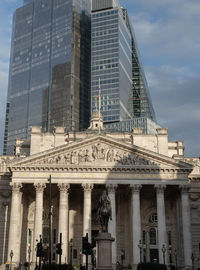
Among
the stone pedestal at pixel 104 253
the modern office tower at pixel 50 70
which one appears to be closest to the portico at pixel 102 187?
the stone pedestal at pixel 104 253

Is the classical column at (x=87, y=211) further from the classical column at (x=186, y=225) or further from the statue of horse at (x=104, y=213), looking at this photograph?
the statue of horse at (x=104, y=213)

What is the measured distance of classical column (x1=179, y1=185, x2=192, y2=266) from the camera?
5997cm

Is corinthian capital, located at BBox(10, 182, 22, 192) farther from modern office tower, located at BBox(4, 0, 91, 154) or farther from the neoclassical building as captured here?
modern office tower, located at BBox(4, 0, 91, 154)

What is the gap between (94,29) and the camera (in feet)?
509

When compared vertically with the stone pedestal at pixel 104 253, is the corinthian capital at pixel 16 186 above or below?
above

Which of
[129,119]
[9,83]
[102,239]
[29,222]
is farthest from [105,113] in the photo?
[102,239]

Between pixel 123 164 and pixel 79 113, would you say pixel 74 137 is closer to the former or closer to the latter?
pixel 123 164

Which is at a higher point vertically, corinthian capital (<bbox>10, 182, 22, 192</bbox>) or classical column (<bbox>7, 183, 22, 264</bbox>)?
corinthian capital (<bbox>10, 182, 22, 192</bbox>)

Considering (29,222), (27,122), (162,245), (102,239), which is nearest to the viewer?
(102,239)

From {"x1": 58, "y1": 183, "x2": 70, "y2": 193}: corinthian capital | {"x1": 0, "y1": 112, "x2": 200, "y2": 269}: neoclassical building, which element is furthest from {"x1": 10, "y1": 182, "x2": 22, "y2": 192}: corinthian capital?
{"x1": 58, "y1": 183, "x2": 70, "y2": 193}: corinthian capital

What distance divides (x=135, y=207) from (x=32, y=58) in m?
112

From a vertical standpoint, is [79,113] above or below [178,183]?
above

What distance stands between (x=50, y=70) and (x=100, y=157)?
95.0 metres

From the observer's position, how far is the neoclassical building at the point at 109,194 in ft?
199
